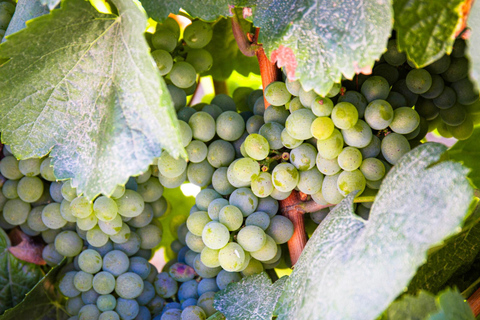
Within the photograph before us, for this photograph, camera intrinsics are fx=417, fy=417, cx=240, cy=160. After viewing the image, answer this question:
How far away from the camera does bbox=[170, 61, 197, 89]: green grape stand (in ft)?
2.24

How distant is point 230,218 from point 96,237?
0.25 m

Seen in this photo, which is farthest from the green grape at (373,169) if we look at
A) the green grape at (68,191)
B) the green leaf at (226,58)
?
the green grape at (68,191)

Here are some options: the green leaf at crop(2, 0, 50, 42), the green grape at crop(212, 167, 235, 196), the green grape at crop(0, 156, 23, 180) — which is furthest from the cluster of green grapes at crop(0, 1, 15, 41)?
the green grape at crop(212, 167, 235, 196)

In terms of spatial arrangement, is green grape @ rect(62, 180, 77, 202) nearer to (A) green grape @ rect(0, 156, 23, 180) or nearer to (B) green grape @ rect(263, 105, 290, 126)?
(A) green grape @ rect(0, 156, 23, 180)

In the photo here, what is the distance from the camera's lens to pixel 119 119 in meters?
0.53

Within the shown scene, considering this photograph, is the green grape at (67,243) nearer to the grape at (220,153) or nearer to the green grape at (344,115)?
the grape at (220,153)

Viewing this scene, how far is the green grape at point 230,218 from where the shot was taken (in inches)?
24.8

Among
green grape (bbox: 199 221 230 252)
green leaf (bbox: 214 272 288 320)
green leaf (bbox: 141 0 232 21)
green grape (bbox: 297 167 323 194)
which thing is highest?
green leaf (bbox: 141 0 232 21)

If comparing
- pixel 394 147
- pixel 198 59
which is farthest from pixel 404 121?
pixel 198 59

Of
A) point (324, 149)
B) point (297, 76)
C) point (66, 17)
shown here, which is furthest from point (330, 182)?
point (66, 17)

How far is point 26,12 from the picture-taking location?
593 millimetres

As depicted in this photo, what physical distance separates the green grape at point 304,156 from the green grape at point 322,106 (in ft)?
0.19

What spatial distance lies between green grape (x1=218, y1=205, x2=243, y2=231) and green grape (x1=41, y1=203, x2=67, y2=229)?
0.29 meters

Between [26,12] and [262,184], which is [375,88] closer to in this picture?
[262,184]
